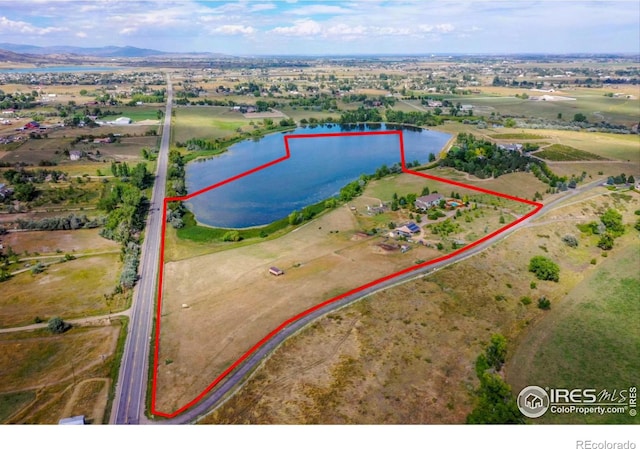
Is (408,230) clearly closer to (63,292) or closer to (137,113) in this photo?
(63,292)

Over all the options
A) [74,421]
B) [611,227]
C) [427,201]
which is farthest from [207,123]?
[74,421]

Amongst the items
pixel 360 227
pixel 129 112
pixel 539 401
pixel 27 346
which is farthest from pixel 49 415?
pixel 129 112

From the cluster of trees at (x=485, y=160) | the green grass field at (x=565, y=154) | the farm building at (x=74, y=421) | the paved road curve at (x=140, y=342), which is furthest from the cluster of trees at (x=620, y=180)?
the farm building at (x=74, y=421)

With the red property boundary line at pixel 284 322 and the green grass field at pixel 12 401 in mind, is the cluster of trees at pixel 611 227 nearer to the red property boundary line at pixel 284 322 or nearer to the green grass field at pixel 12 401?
the red property boundary line at pixel 284 322

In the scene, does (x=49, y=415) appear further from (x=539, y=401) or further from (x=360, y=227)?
(x=360, y=227)

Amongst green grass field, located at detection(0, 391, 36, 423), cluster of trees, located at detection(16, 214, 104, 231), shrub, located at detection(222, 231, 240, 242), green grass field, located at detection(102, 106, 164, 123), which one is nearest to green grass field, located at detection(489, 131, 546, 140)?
shrub, located at detection(222, 231, 240, 242)

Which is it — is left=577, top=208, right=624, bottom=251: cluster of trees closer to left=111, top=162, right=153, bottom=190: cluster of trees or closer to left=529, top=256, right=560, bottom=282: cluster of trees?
left=529, top=256, right=560, bottom=282: cluster of trees
